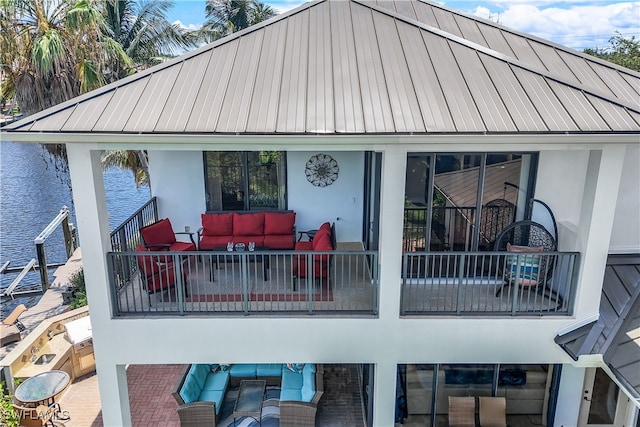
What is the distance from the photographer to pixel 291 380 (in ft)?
30.6

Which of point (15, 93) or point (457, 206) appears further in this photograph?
point (15, 93)

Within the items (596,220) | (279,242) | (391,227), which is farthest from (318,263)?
(596,220)

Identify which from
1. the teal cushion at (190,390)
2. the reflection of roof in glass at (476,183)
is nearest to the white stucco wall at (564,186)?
the reflection of roof in glass at (476,183)

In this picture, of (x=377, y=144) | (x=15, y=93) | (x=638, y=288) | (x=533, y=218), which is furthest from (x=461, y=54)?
(x=15, y=93)

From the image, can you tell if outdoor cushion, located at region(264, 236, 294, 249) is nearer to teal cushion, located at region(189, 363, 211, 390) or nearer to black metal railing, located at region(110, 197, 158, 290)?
black metal railing, located at region(110, 197, 158, 290)

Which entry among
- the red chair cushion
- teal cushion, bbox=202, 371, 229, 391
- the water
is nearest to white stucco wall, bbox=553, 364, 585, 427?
teal cushion, bbox=202, 371, 229, 391

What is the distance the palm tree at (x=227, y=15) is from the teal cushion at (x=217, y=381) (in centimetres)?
1802

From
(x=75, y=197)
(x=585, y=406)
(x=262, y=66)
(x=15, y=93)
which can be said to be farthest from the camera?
(x=15, y=93)

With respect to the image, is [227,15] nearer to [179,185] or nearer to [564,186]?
[179,185]

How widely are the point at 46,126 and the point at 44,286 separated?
11391 mm

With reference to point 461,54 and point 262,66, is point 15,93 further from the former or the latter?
point 461,54

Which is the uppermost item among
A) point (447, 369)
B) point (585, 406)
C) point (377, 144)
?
point (377, 144)

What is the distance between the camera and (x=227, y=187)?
407 inches

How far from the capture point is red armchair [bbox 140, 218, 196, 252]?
869cm
